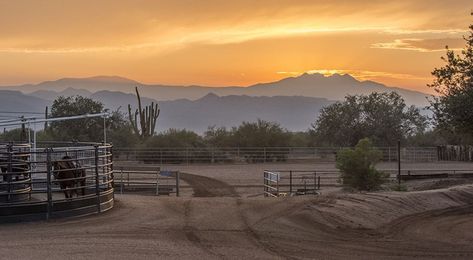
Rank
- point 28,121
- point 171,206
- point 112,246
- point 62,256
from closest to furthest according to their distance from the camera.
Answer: point 62,256
point 112,246
point 171,206
point 28,121

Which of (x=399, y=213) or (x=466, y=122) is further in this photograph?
(x=466, y=122)

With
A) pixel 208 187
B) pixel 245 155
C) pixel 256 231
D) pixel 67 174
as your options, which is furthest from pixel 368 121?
pixel 256 231

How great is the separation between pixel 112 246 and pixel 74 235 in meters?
1.34

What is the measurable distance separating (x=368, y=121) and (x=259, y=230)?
6038cm

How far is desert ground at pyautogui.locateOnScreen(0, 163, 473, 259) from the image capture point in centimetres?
1133

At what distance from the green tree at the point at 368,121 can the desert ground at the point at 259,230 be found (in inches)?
2072

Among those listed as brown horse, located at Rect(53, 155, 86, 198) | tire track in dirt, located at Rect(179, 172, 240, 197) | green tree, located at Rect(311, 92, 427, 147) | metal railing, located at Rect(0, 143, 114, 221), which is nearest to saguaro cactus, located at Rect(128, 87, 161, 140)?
green tree, located at Rect(311, 92, 427, 147)

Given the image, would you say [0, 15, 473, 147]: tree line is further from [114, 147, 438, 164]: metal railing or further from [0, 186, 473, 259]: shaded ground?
[0, 186, 473, 259]: shaded ground

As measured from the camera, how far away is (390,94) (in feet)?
246

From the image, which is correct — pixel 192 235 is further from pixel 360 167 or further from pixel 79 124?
pixel 79 124

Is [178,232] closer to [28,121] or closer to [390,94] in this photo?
[28,121]

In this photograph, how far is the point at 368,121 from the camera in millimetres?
72000

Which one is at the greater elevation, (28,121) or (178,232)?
(28,121)

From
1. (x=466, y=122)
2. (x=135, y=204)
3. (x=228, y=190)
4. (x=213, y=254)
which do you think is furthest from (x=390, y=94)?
(x=213, y=254)
